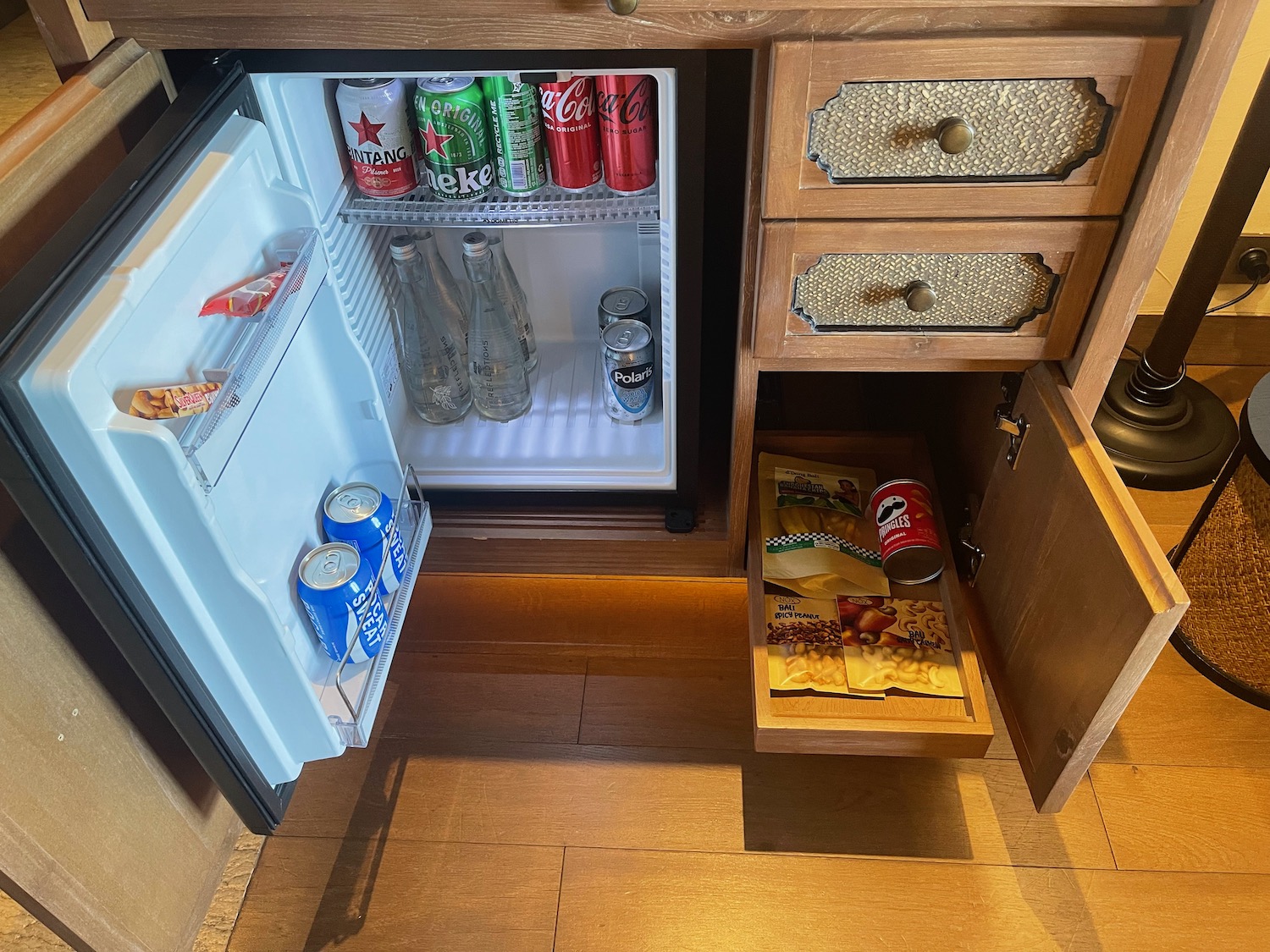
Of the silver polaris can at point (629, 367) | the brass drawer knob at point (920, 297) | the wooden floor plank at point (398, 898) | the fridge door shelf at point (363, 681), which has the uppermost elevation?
the brass drawer knob at point (920, 297)

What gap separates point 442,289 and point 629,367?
0.32m

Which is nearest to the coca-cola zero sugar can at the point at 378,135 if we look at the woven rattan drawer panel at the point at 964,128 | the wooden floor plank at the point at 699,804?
the woven rattan drawer panel at the point at 964,128

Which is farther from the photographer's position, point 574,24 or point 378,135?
point 378,135

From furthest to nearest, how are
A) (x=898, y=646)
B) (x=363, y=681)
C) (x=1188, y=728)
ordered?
1. (x=1188, y=728)
2. (x=898, y=646)
3. (x=363, y=681)

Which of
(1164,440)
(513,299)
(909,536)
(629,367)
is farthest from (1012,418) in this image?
(513,299)

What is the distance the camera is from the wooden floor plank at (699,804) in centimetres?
122

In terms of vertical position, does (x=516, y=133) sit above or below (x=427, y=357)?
above

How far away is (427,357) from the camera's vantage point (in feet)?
4.92

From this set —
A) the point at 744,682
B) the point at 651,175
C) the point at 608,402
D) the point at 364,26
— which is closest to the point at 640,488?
the point at 608,402

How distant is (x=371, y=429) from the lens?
49.3 inches

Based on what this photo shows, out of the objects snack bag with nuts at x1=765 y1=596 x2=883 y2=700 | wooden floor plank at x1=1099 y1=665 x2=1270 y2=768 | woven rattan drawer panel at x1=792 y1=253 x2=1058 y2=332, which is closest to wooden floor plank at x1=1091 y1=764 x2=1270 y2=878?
wooden floor plank at x1=1099 y1=665 x2=1270 y2=768

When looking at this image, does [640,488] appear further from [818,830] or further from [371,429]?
[818,830]

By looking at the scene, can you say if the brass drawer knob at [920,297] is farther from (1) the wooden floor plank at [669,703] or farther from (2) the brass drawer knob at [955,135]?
(1) the wooden floor plank at [669,703]

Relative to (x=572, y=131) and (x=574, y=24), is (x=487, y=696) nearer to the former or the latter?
(x=572, y=131)
